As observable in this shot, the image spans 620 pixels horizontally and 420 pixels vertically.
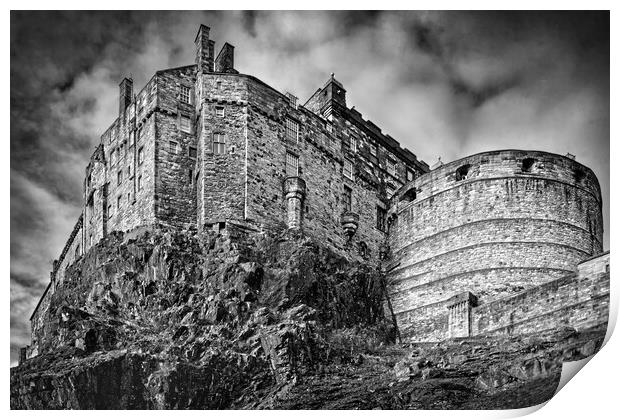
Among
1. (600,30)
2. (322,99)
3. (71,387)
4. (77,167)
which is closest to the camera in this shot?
(600,30)

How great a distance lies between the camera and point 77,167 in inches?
879

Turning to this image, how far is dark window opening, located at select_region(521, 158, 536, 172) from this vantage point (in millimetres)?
30250

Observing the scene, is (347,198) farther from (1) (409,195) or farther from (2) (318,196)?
(1) (409,195)

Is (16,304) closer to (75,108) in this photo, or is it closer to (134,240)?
(75,108)

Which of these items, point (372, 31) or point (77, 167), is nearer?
point (372, 31)

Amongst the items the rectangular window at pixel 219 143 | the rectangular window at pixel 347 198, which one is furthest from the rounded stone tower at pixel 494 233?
the rectangular window at pixel 219 143

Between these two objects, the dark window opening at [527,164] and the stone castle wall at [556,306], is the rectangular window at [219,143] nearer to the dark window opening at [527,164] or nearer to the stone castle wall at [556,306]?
the stone castle wall at [556,306]

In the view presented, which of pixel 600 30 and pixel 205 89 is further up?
pixel 205 89

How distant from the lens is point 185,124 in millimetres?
29375

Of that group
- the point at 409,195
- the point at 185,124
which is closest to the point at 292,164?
the point at 185,124

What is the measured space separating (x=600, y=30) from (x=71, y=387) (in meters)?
13.6

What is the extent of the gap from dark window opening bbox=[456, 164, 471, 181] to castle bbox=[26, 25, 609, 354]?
0.14 ft

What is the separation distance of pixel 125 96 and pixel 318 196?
6.99 meters

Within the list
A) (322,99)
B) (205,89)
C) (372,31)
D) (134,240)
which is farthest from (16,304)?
(322,99)
